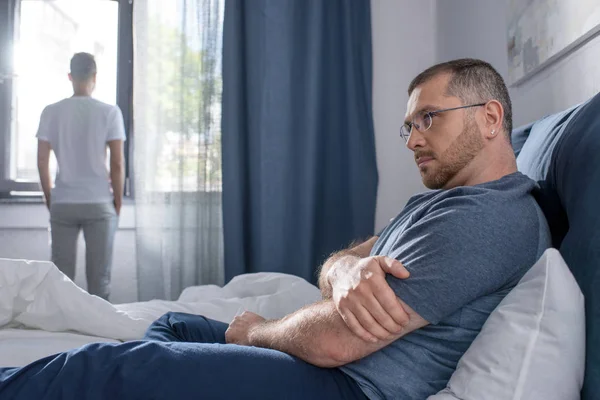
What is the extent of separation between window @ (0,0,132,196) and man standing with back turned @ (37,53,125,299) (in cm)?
58

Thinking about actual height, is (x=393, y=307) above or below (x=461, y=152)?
below

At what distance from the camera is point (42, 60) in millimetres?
3385

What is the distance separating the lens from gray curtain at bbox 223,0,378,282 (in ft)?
10.6

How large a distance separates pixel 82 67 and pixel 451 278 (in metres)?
2.40

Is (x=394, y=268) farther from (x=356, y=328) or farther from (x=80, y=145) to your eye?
(x=80, y=145)

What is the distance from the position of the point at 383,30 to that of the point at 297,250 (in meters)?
1.39

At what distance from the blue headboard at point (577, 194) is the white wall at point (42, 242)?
8.25ft

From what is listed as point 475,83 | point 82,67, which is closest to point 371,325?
point 475,83

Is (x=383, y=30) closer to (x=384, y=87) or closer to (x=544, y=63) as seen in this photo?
(x=384, y=87)

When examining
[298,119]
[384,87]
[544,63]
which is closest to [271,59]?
[298,119]

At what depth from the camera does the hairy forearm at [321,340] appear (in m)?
0.96

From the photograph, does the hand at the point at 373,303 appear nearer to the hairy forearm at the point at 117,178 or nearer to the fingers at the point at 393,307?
the fingers at the point at 393,307

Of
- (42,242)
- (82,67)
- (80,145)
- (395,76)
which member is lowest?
(42,242)

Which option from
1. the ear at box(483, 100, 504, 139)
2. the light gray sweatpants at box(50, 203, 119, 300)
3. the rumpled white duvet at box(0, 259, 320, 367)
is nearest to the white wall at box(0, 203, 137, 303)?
the light gray sweatpants at box(50, 203, 119, 300)
